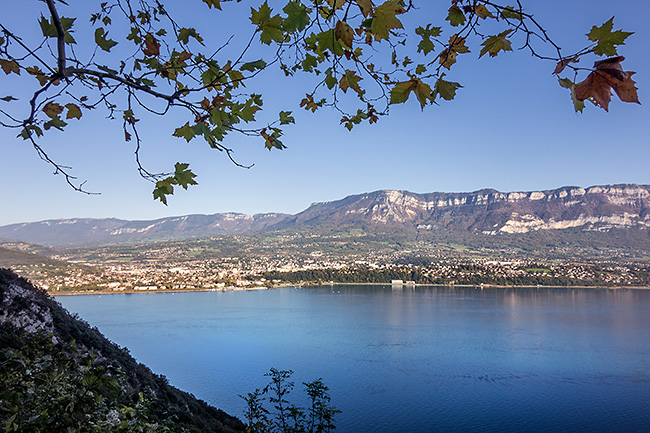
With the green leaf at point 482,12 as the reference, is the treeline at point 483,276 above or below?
below

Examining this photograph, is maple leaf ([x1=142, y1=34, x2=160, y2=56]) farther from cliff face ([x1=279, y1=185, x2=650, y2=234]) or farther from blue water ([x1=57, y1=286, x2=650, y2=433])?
cliff face ([x1=279, y1=185, x2=650, y2=234])

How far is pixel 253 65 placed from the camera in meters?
1.09

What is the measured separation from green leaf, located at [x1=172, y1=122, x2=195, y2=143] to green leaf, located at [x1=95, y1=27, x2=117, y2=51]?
1.93ft

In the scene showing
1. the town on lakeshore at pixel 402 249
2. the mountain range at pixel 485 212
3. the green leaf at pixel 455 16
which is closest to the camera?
the green leaf at pixel 455 16

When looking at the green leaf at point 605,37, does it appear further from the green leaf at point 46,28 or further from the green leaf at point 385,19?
the green leaf at point 46,28

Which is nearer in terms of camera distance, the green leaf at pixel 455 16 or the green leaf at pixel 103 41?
the green leaf at pixel 455 16

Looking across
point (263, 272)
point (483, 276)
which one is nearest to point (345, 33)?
point (483, 276)

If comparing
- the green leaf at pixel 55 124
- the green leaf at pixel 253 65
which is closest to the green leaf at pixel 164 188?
the green leaf at pixel 253 65

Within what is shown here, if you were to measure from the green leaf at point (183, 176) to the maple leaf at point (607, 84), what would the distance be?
0.95 m

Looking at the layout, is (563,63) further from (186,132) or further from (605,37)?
(186,132)

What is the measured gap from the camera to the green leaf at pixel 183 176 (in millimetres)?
1089

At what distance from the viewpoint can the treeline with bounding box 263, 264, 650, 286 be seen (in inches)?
2304

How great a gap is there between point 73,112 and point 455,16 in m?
1.35

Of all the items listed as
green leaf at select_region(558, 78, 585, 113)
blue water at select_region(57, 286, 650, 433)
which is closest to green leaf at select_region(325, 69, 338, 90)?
green leaf at select_region(558, 78, 585, 113)
